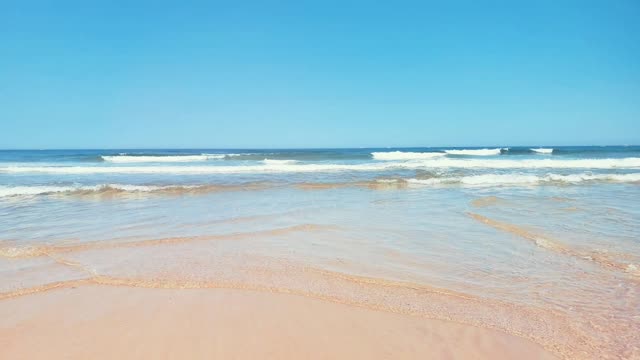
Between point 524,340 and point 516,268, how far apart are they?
1.85m

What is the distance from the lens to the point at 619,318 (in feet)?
10.9

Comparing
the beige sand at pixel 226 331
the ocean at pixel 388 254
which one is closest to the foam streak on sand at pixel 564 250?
the ocean at pixel 388 254

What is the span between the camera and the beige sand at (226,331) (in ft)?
9.12

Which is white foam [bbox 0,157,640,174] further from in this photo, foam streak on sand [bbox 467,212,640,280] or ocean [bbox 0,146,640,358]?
foam streak on sand [bbox 467,212,640,280]

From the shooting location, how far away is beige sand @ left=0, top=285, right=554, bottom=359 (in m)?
2.78

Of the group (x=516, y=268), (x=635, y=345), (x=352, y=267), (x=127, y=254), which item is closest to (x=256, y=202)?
(x=127, y=254)

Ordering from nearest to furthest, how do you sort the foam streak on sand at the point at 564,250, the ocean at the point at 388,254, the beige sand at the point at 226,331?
1. the beige sand at the point at 226,331
2. the ocean at the point at 388,254
3. the foam streak on sand at the point at 564,250

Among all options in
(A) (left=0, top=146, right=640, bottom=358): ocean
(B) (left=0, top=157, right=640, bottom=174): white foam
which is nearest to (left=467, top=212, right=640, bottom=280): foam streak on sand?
(A) (left=0, top=146, right=640, bottom=358): ocean

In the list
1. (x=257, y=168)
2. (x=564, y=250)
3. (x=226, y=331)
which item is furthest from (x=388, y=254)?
(x=257, y=168)

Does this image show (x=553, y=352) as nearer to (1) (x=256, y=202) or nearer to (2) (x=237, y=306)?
(2) (x=237, y=306)

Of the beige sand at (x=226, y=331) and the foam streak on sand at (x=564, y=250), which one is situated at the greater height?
the beige sand at (x=226, y=331)

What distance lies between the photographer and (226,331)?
10.1 ft

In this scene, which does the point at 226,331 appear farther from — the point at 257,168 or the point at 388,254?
the point at 257,168

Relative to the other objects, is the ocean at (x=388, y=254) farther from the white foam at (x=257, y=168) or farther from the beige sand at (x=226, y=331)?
the white foam at (x=257, y=168)
